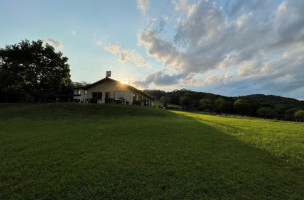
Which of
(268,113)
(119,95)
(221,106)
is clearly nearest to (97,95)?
(119,95)

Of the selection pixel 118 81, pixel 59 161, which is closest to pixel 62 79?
pixel 118 81

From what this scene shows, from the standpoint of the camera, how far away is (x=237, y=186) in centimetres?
266

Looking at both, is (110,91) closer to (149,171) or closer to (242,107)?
(149,171)

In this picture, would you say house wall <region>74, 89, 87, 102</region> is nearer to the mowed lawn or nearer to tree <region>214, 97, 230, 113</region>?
the mowed lawn

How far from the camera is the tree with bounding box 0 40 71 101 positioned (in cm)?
2009

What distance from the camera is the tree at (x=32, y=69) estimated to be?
20094 millimetres

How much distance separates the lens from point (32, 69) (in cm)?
2108

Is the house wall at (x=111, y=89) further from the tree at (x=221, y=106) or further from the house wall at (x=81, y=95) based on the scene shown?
the tree at (x=221, y=106)

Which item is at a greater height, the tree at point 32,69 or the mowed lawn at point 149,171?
the tree at point 32,69

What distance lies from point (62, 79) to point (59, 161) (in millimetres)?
24344

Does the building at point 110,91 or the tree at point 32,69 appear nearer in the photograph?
the tree at point 32,69

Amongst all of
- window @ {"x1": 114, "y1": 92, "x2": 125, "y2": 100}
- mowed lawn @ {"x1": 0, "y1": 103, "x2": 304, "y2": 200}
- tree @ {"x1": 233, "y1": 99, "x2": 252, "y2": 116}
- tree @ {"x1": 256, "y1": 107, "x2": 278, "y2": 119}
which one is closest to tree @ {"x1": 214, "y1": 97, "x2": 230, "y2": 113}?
tree @ {"x1": 233, "y1": 99, "x2": 252, "y2": 116}

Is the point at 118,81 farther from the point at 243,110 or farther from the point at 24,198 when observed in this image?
the point at 243,110

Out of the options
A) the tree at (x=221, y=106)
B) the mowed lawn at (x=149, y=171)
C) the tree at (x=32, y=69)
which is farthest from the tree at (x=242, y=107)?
the tree at (x=32, y=69)
